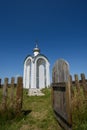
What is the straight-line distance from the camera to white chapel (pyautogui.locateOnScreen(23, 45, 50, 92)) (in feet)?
64.5

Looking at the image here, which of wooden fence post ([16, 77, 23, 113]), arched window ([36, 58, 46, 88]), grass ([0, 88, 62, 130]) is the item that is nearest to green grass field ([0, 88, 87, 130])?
grass ([0, 88, 62, 130])

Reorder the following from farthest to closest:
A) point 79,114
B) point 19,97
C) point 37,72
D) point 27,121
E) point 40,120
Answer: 1. point 37,72
2. point 19,97
3. point 40,120
4. point 27,121
5. point 79,114

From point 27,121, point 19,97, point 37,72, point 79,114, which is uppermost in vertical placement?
point 37,72

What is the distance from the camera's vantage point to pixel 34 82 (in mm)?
19359

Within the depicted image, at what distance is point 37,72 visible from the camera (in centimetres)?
2019

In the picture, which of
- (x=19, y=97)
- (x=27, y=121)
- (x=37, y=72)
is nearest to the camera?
(x=27, y=121)

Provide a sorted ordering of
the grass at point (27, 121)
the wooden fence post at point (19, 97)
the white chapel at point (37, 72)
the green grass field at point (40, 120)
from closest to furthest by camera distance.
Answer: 1. the green grass field at point (40, 120)
2. the grass at point (27, 121)
3. the wooden fence post at point (19, 97)
4. the white chapel at point (37, 72)

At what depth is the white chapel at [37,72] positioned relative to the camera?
19.7 meters

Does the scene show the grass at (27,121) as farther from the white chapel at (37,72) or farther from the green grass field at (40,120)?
the white chapel at (37,72)

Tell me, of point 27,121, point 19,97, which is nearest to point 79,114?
point 27,121

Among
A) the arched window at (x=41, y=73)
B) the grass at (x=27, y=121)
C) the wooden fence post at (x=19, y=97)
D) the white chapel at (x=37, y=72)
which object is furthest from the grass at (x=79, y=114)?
the arched window at (x=41, y=73)

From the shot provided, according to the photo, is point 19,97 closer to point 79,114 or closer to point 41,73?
point 79,114

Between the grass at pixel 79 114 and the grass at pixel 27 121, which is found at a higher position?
the grass at pixel 79 114

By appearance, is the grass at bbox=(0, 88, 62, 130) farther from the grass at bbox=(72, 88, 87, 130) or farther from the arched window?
the arched window
